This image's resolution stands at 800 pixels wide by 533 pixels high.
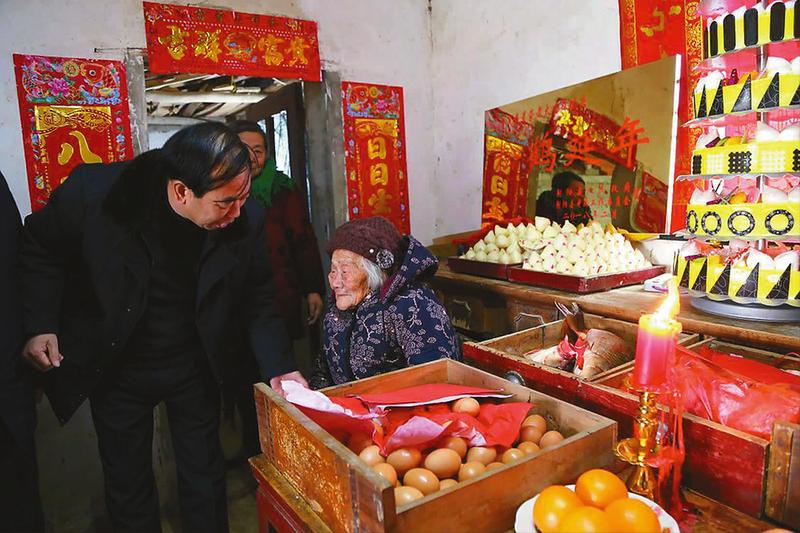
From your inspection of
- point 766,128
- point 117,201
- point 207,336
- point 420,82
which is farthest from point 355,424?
point 420,82

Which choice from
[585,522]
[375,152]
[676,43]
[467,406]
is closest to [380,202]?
[375,152]

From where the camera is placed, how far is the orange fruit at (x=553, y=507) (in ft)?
2.68

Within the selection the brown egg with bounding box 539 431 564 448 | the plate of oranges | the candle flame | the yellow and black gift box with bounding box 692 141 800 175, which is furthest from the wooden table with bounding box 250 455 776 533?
the yellow and black gift box with bounding box 692 141 800 175

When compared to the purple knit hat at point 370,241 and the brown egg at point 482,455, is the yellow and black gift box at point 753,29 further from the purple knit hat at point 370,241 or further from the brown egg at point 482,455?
the brown egg at point 482,455

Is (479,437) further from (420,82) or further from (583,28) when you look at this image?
(420,82)

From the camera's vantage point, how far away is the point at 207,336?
6.18 feet

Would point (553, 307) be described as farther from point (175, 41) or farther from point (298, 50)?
point (175, 41)

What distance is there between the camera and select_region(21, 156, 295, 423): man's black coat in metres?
1.73

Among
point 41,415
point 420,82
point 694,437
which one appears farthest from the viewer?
point 420,82

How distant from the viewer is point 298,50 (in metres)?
3.39

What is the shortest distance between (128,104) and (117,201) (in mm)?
1436

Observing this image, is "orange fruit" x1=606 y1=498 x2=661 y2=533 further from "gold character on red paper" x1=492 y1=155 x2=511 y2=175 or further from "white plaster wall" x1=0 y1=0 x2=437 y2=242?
"white plaster wall" x1=0 y1=0 x2=437 y2=242

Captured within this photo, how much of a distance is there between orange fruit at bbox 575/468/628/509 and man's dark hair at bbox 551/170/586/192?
88.8 inches

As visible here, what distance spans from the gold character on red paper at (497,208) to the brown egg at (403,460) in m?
2.53
